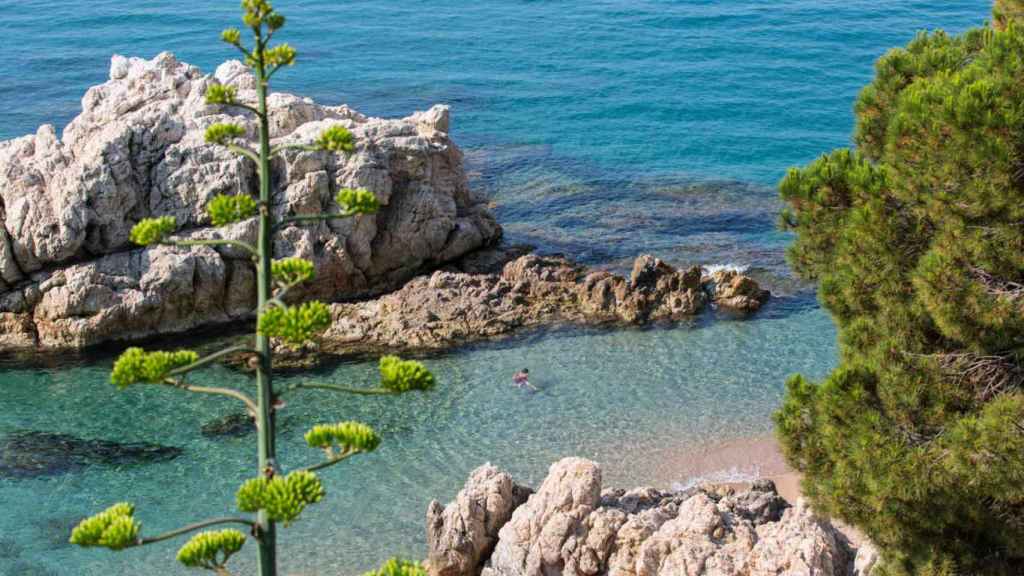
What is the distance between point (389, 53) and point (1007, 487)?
4688 centimetres

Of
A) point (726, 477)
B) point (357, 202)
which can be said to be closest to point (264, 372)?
point (357, 202)

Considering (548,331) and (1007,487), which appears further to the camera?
(548,331)

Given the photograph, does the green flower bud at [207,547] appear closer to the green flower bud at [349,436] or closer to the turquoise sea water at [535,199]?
the green flower bud at [349,436]

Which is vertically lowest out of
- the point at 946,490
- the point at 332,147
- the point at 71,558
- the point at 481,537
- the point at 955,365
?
the point at 71,558

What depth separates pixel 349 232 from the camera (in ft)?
100.0

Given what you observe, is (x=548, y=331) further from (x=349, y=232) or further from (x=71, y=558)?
(x=71, y=558)

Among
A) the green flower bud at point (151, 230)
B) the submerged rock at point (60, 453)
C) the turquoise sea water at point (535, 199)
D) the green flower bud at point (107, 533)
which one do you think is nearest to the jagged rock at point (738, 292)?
the turquoise sea water at point (535, 199)

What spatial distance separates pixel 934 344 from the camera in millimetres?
15039

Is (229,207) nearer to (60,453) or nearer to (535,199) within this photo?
(60,453)

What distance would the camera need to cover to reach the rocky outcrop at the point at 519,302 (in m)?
28.8

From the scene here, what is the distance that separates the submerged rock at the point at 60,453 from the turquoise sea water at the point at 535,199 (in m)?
0.35

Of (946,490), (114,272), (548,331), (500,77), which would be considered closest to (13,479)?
(114,272)

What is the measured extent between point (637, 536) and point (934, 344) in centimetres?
513

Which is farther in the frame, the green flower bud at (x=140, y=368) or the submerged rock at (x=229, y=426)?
the submerged rock at (x=229, y=426)
